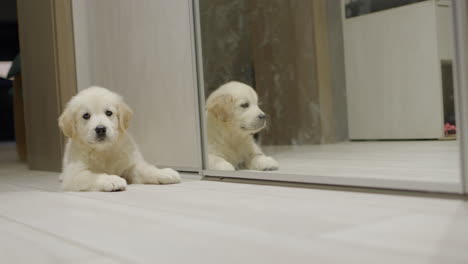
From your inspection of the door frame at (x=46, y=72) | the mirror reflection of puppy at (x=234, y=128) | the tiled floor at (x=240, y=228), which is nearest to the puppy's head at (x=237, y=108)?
the mirror reflection of puppy at (x=234, y=128)

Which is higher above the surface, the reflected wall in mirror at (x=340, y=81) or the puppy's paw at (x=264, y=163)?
the reflected wall in mirror at (x=340, y=81)

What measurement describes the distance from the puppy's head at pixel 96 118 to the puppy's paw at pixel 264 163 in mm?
682

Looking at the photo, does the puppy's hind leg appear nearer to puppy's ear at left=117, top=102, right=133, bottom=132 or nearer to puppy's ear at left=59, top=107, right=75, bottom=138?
puppy's ear at left=117, top=102, right=133, bottom=132

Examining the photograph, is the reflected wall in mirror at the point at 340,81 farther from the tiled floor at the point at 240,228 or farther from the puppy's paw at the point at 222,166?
the tiled floor at the point at 240,228

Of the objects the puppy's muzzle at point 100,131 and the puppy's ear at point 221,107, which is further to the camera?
the puppy's ear at point 221,107

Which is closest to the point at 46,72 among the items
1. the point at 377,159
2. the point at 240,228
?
the point at 377,159

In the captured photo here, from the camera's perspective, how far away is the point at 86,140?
8.41 feet

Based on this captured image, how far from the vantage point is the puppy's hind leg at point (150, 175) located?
8.53 feet

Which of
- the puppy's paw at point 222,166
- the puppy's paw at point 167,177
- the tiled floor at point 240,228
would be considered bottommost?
the tiled floor at point 240,228

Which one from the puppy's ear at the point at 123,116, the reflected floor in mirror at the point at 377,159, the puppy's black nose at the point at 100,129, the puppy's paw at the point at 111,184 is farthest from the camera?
the puppy's ear at the point at 123,116

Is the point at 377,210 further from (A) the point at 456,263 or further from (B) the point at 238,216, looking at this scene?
(A) the point at 456,263

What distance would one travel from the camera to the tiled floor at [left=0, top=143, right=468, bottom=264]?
3.80ft

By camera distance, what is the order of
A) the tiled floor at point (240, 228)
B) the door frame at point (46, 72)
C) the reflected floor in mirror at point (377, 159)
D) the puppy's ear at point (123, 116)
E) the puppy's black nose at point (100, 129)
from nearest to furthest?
1. the tiled floor at point (240, 228)
2. the reflected floor in mirror at point (377, 159)
3. the puppy's black nose at point (100, 129)
4. the puppy's ear at point (123, 116)
5. the door frame at point (46, 72)

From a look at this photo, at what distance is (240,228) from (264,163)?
1.05m
